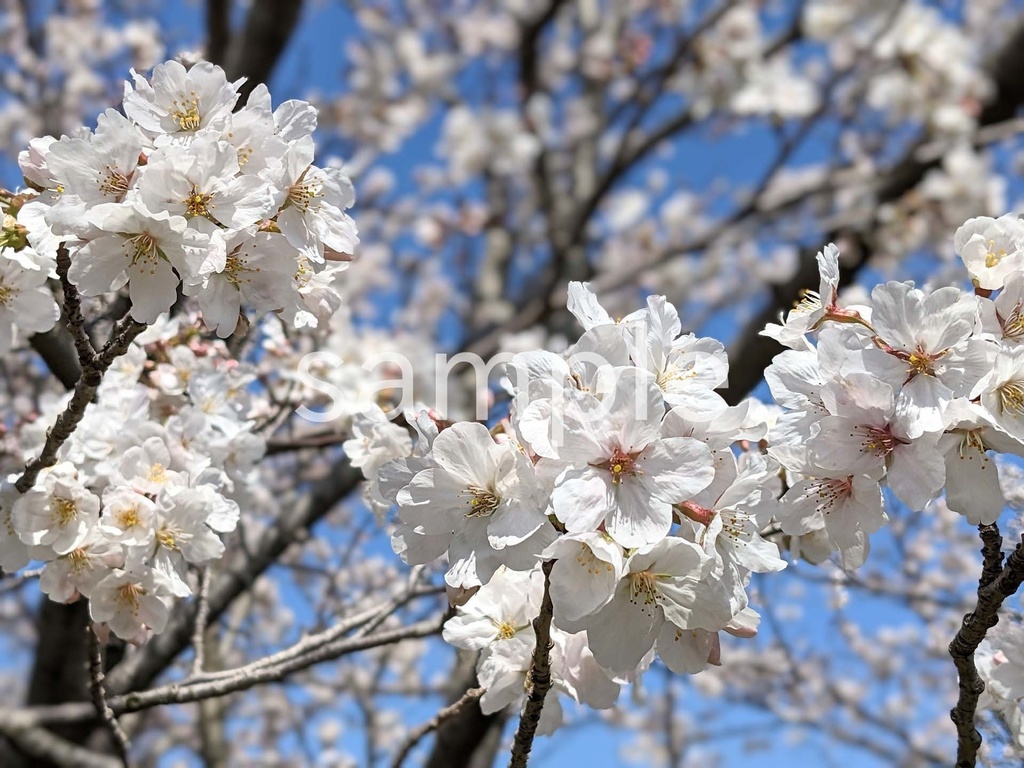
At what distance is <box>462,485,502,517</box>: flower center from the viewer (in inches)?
45.9

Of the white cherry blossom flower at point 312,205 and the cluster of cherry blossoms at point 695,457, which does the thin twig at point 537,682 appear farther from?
the white cherry blossom flower at point 312,205

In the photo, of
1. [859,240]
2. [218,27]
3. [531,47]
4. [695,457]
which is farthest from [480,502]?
[531,47]

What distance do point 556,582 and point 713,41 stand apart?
6.00m

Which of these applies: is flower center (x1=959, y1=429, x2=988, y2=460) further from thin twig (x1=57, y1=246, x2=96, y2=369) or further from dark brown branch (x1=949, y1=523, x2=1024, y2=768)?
thin twig (x1=57, y1=246, x2=96, y2=369)

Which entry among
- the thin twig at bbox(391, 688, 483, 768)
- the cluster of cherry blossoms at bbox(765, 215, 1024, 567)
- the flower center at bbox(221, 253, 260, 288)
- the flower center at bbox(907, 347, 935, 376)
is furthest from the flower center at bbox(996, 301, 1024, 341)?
the flower center at bbox(221, 253, 260, 288)

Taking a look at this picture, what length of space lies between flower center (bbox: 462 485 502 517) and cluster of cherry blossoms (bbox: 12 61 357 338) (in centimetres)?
45

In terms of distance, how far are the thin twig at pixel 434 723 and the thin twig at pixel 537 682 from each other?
16cm

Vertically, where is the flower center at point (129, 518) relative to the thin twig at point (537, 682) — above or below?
above

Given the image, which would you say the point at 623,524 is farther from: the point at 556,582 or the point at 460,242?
the point at 460,242

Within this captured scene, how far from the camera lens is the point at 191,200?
123 centimetres

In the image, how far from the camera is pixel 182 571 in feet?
4.94

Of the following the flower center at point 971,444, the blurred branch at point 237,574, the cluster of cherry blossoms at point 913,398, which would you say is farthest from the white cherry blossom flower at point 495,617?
the blurred branch at point 237,574

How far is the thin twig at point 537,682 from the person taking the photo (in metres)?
1.17

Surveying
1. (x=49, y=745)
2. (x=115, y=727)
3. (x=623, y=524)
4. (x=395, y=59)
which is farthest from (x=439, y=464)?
(x=395, y=59)
